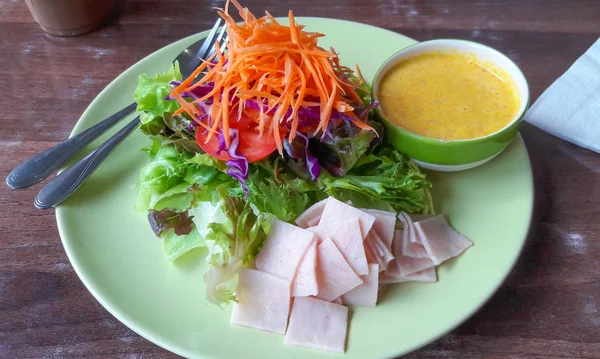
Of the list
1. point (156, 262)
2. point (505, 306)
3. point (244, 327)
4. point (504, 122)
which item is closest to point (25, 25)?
point (156, 262)

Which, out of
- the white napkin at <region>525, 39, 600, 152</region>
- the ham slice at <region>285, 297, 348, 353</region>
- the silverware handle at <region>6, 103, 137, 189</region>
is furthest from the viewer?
the white napkin at <region>525, 39, 600, 152</region>

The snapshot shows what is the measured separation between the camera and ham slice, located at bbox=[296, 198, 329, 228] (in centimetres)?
142

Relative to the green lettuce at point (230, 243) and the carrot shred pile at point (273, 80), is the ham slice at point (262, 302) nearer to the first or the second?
the green lettuce at point (230, 243)

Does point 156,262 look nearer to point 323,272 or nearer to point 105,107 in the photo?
point 323,272

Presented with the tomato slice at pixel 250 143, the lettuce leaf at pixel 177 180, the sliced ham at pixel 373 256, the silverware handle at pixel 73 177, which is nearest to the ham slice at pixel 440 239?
the sliced ham at pixel 373 256

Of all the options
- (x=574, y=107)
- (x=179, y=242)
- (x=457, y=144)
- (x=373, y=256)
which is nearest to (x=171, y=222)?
(x=179, y=242)

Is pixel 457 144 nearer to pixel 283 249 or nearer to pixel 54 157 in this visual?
pixel 283 249

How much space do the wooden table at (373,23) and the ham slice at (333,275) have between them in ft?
0.82

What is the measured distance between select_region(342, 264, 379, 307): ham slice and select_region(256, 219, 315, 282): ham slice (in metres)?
0.17

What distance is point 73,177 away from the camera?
61.0 inches

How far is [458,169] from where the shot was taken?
1550 mm

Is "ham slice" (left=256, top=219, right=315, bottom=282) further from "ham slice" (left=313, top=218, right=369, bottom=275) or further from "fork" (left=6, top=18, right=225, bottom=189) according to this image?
"fork" (left=6, top=18, right=225, bottom=189)

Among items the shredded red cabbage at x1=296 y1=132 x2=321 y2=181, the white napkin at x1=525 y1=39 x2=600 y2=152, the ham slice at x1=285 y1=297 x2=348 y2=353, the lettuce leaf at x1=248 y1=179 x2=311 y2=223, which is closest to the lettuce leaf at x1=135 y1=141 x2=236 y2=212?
the lettuce leaf at x1=248 y1=179 x2=311 y2=223

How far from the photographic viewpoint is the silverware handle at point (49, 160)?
1.55 metres
